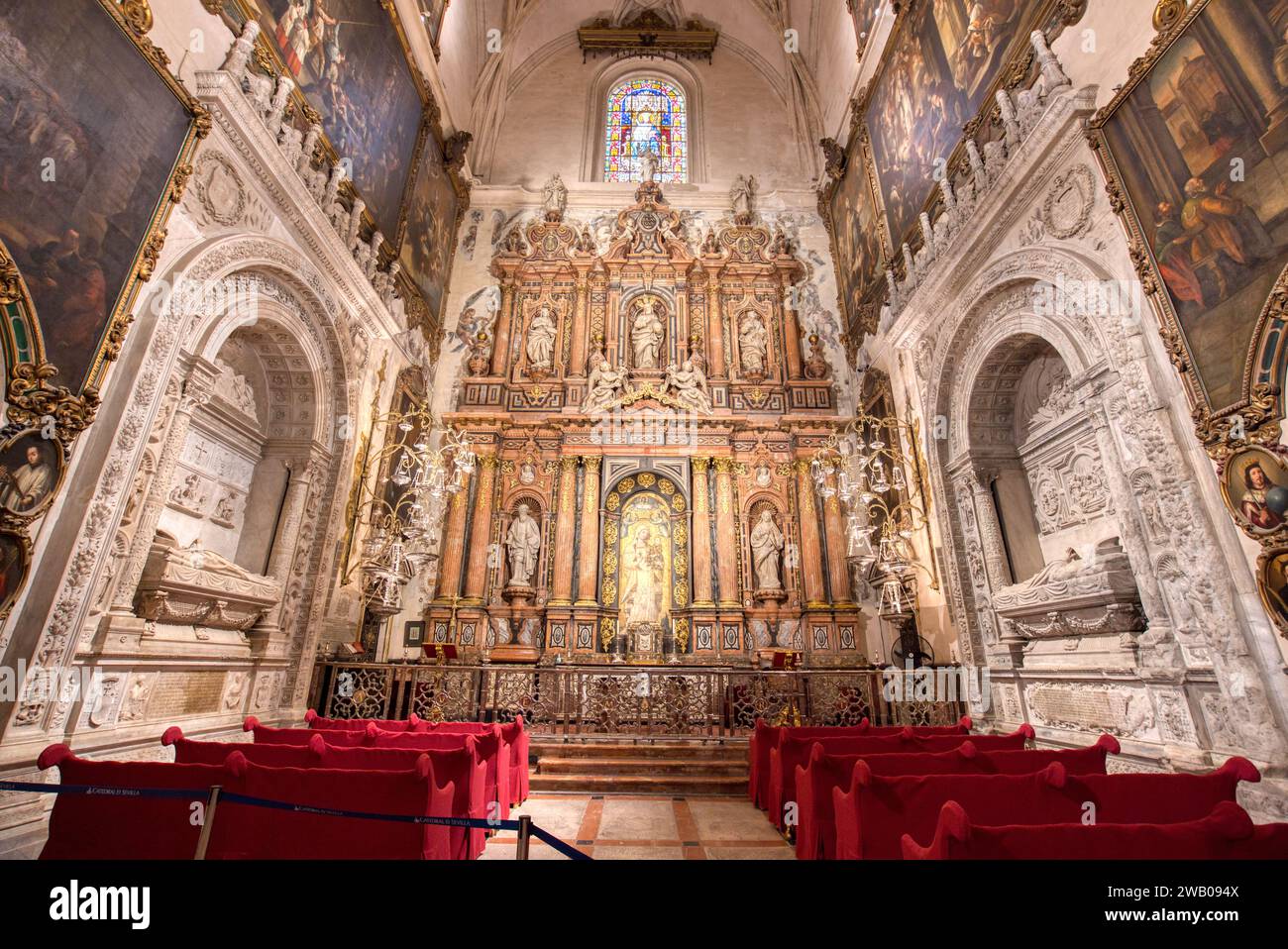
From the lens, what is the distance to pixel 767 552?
12.3m

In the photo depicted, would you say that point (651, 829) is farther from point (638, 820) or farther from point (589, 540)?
point (589, 540)

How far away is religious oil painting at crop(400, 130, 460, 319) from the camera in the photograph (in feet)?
40.5

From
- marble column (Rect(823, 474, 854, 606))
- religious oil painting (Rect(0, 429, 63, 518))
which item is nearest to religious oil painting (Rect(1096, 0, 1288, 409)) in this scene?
marble column (Rect(823, 474, 854, 606))

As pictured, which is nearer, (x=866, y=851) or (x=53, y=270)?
(x=866, y=851)

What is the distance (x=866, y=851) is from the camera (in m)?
2.91

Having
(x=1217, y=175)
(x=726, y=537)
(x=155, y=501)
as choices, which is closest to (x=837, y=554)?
(x=726, y=537)

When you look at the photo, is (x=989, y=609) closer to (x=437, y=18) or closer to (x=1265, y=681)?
(x=1265, y=681)

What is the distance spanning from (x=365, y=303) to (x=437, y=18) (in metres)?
8.16

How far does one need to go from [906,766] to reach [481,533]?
1009cm

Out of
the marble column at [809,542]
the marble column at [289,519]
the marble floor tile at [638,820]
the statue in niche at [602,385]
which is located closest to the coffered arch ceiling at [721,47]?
the statue in niche at [602,385]

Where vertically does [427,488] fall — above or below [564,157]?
below

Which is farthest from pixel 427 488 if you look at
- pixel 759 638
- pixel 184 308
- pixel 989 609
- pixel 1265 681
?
pixel 1265 681

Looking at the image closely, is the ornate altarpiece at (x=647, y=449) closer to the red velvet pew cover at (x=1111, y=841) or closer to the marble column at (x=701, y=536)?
the marble column at (x=701, y=536)

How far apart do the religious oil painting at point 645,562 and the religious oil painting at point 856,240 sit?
21.2 ft
